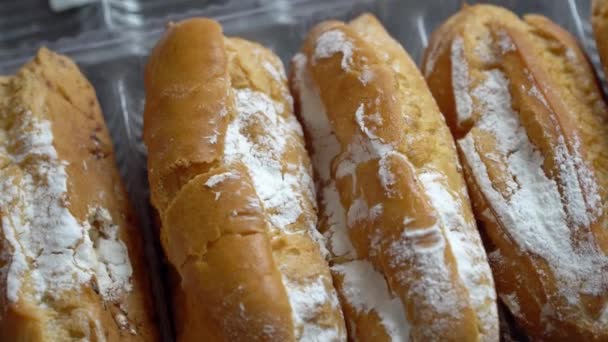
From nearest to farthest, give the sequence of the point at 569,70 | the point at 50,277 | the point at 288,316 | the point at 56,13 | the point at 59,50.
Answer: the point at 288,316 → the point at 50,277 → the point at 569,70 → the point at 59,50 → the point at 56,13

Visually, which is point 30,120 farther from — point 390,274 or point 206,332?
point 390,274

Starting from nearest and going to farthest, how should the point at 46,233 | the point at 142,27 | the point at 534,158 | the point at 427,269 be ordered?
the point at 427,269
the point at 46,233
the point at 534,158
the point at 142,27

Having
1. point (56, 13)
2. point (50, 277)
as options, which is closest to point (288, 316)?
point (50, 277)

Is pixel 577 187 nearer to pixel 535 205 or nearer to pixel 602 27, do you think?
pixel 535 205

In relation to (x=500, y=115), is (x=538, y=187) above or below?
below

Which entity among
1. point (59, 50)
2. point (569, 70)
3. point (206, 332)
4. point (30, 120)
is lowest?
point (206, 332)

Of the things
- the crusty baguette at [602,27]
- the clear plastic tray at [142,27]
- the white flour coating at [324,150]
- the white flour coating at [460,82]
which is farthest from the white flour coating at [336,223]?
the crusty baguette at [602,27]

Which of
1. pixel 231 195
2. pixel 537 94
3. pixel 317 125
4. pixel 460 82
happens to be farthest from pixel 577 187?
pixel 231 195

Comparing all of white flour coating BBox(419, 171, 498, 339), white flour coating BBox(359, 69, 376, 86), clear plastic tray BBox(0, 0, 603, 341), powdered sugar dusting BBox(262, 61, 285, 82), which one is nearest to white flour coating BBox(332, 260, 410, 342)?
white flour coating BBox(419, 171, 498, 339)
